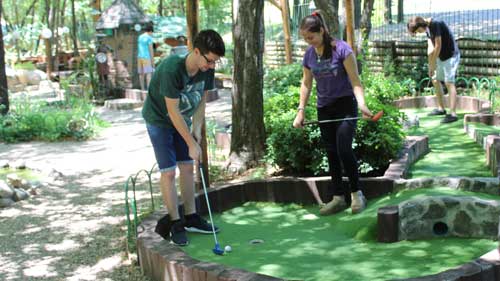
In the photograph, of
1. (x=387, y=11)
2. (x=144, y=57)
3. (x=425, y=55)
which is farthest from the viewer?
(x=387, y=11)

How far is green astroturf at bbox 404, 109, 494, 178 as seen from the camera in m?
6.77

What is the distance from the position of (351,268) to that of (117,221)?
9.31ft

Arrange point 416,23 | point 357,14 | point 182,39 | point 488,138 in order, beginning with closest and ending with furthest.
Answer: point 488,138 < point 416,23 < point 357,14 < point 182,39

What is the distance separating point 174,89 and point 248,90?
3.10 metres

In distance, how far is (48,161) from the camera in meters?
10.4

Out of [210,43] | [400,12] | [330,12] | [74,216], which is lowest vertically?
[74,216]

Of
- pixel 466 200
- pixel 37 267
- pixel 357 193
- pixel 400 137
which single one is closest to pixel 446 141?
pixel 400 137

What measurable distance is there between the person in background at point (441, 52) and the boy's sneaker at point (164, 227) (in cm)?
512

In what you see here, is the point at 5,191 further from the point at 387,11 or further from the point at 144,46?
the point at 387,11

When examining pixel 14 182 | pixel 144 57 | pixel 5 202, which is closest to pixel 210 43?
pixel 5 202

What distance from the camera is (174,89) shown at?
195 inches

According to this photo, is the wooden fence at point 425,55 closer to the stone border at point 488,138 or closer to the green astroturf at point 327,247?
the stone border at point 488,138

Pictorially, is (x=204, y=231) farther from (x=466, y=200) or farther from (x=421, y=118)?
(x=421, y=118)

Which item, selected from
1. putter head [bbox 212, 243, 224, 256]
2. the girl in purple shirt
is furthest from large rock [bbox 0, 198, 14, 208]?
the girl in purple shirt
